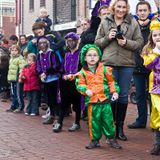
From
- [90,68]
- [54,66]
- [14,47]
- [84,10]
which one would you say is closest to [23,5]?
[84,10]

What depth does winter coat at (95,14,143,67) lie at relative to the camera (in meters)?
6.58

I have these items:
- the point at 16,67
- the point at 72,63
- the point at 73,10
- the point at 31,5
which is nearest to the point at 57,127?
the point at 72,63

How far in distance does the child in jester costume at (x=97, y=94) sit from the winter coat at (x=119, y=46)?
1.01 feet

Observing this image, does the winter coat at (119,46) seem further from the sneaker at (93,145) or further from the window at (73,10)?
the window at (73,10)

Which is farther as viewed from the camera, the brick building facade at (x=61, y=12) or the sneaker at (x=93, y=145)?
the brick building facade at (x=61, y=12)

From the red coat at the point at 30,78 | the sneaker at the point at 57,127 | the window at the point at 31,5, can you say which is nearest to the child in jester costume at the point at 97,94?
the sneaker at the point at 57,127

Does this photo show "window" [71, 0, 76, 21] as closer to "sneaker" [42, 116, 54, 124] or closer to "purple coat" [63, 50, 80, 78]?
"sneaker" [42, 116, 54, 124]

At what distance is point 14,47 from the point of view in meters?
10.3

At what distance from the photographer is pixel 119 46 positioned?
6598mm

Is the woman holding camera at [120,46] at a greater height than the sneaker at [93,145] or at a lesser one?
greater

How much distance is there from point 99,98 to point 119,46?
894 mm

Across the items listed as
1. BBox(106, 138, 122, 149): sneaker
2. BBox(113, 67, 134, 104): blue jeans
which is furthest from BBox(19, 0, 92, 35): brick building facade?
BBox(106, 138, 122, 149): sneaker

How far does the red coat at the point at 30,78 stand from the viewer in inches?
374

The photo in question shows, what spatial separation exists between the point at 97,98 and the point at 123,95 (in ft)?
1.95
